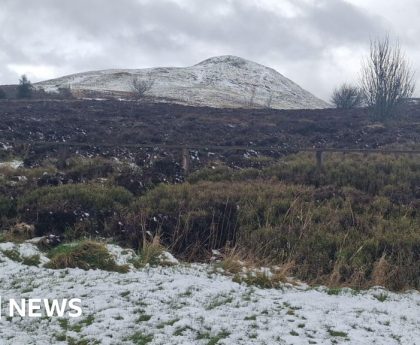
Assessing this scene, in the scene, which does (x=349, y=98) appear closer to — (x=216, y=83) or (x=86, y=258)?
(x=86, y=258)

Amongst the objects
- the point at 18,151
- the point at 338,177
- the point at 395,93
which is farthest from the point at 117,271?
the point at 395,93

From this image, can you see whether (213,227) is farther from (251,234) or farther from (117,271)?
(117,271)

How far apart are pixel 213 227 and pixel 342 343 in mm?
4041

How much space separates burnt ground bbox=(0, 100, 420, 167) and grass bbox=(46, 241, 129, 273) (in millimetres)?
8363

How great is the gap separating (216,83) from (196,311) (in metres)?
94.7

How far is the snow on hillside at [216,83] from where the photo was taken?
76062 mm

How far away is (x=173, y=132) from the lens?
2302cm

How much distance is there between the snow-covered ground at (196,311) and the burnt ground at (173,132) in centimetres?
934

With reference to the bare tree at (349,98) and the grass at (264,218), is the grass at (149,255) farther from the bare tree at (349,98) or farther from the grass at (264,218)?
the bare tree at (349,98)

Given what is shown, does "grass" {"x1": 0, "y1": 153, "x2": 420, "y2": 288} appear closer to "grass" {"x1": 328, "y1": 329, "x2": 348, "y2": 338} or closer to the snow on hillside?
"grass" {"x1": 328, "y1": 329, "x2": 348, "y2": 338}

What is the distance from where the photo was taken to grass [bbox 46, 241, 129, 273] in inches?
261

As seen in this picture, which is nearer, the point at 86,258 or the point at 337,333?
the point at 337,333

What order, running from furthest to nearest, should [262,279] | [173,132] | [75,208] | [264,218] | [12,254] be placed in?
1. [173,132]
2. [75,208]
3. [264,218]
4. [12,254]
5. [262,279]

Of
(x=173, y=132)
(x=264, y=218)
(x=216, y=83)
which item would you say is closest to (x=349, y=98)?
(x=173, y=132)
